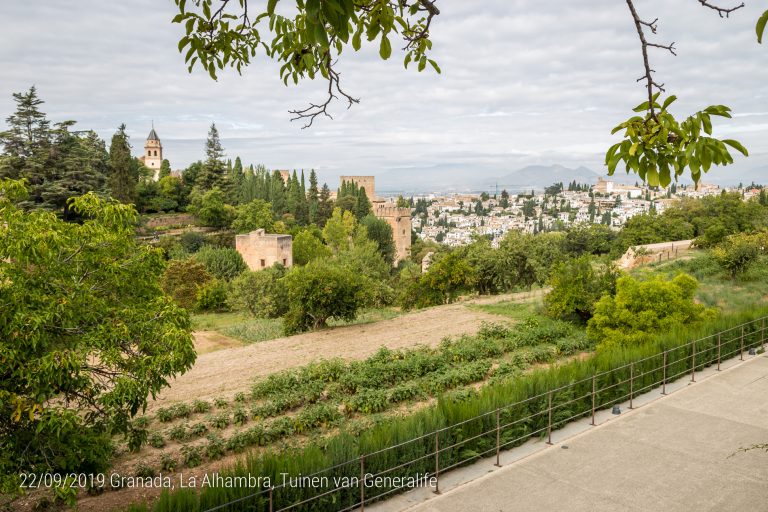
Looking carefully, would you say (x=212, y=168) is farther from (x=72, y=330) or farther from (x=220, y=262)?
(x=72, y=330)

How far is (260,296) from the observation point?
2734 centimetres

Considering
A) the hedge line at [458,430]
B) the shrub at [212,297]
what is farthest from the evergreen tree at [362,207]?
the hedge line at [458,430]

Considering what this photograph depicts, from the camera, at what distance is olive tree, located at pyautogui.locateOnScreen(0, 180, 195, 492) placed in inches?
181

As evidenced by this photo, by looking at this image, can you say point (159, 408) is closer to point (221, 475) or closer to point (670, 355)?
point (221, 475)

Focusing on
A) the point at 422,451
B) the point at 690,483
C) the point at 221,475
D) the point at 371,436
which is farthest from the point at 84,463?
the point at 690,483

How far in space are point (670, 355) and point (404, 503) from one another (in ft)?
19.8

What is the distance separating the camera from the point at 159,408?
10.5 meters

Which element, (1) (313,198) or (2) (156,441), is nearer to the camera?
(2) (156,441)

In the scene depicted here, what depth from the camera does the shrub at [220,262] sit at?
116 feet

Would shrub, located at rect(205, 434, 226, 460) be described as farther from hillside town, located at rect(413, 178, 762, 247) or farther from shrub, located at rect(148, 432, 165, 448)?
hillside town, located at rect(413, 178, 762, 247)

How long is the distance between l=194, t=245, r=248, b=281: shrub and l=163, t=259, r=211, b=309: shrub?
5.02 m

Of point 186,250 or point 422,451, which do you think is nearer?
point 422,451

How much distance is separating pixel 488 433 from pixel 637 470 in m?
1.63

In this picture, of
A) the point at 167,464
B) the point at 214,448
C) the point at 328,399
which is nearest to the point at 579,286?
the point at 328,399
